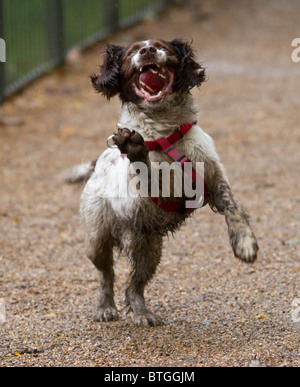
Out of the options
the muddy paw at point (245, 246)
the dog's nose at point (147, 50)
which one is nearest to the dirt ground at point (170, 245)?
the muddy paw at point (245, 246)

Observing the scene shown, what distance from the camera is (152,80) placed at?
4316mm

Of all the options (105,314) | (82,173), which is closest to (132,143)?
(82,173)

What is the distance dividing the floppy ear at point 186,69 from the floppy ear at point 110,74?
338mm

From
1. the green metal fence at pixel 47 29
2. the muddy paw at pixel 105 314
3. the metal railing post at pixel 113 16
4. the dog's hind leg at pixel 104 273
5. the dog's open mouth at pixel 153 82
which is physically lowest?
the muddy paw at pixel 105 314

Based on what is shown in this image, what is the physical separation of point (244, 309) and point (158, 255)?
705 mm

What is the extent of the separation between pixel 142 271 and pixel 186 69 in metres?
1.29

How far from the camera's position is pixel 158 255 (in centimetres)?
466

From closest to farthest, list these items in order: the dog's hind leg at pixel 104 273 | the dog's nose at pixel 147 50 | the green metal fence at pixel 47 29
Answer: the dog's nose at pixel 147 50
the dog's hind leg at pixel 104 273
the green metal fence at pixel 47 29

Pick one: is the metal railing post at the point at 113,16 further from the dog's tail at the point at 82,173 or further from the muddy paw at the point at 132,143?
the muddy paw at the point at 132,143

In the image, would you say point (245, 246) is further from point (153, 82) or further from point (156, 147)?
point (153, 82)

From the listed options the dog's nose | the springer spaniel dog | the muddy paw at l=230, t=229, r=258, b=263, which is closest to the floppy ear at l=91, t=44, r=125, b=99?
the springer spaniel dog

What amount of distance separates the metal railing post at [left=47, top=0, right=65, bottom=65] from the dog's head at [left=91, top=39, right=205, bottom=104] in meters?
8.79

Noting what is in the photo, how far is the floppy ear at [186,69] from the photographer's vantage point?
434 centimetres

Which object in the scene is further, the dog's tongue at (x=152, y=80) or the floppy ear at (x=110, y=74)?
the floppy ear at (x=110, y=74)
